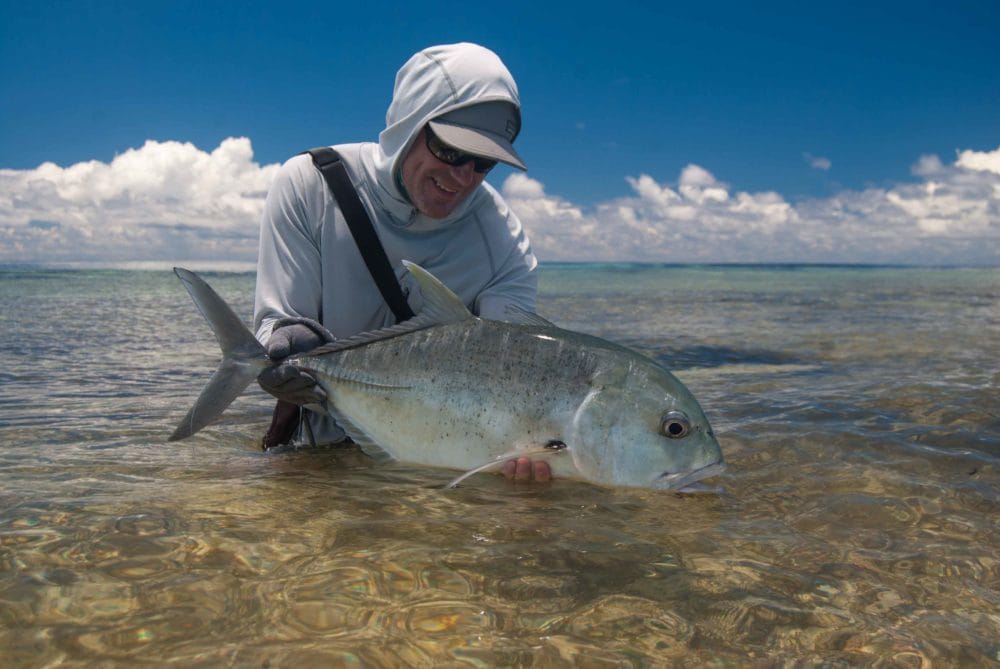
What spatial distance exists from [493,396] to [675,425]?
0.72 meters

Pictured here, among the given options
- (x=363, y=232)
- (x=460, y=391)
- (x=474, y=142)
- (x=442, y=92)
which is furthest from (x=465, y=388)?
(x=442, y=92)

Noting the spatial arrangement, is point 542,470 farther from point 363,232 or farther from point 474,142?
point 363,232

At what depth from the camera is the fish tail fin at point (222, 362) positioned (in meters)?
3.19

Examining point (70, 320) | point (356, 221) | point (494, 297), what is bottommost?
point (70, 320)

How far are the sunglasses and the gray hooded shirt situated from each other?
75 mm

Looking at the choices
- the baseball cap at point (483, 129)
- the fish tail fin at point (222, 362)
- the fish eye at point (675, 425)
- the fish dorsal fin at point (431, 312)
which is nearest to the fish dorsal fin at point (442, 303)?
the fish dorsal fin at point (431, 312)

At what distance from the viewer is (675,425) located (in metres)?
2.77

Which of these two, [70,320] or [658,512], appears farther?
[70,320]

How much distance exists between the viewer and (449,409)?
2.95 meters

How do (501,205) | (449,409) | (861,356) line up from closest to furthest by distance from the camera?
(449,409)
(501,205)
(861,356)

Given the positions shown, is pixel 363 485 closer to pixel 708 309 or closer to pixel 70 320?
Result: pixel 70 320

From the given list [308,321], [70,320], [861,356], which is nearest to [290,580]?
[308,321]

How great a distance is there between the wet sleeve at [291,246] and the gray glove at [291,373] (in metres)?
0.32

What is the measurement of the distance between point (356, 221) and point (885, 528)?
9.69 feet
